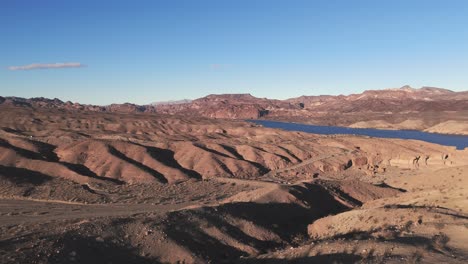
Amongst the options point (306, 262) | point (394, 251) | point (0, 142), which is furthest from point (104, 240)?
point (0, 142)

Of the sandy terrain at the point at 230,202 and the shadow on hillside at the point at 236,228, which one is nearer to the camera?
the sandy terrain at the point at 230,202

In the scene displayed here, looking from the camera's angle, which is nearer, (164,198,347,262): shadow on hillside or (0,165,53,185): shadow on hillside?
(164,198,347,262): shadow on hillside

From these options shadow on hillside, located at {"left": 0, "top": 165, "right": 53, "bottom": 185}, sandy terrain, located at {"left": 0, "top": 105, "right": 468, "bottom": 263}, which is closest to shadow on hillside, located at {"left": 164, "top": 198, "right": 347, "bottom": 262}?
sandy terrain, located at {"left": 0, "top": 105, "right": 468, "bottom": 263}

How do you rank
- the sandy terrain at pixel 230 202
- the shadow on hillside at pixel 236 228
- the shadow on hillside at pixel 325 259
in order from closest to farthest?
the shadow on hillside at pixel 325 259, the sandy terrain at pixel 230 202, the shadow on hillside at pixel 236 228

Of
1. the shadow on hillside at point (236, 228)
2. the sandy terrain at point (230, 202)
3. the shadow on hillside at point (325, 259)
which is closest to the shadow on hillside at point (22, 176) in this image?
the sandy terrain at point (230, 202)

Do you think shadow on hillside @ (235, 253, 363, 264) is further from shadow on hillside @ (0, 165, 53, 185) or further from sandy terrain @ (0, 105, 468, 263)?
shadow on hillside @ (0, 165, 53, 185)

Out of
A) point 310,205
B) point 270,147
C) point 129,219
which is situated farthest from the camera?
point 270,147

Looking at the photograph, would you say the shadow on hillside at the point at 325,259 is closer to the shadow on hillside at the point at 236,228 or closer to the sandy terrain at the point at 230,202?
the sandy terrain at the point at 230,202

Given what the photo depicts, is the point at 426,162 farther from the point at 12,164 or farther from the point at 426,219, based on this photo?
the point at 12,164

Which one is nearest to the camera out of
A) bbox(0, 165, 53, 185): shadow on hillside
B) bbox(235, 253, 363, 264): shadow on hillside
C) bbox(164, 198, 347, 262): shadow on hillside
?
bbox(235, 253, 363, 264): shadow on hillside
